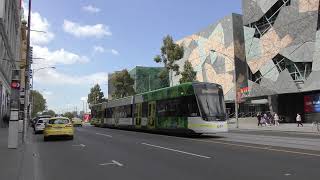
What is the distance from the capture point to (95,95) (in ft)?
407

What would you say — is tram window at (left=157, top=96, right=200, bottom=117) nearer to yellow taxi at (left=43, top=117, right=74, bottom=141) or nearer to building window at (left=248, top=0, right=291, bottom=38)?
yellow taxi at (left=43, top=117, right=74, bottom=141)

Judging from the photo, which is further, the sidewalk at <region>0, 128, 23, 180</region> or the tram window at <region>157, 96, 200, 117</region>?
the tram window at <region>157, 96, 200, 117</region>

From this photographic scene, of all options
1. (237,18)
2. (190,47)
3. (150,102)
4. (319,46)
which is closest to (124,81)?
(190,47)

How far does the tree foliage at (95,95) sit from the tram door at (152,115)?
9010cm

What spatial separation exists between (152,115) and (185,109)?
20.5ft

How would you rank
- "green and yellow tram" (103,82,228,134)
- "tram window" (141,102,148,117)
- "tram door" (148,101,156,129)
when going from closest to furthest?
"green and yellow tram" (103,82,228,134)
"tram door" (148,101,156,129)
"tram window" (141,102,148,117)

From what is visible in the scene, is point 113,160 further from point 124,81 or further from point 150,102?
point 124,81

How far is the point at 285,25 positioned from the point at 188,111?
1321 inches

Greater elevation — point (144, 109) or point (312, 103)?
point (312, 103)

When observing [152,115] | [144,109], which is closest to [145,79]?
[144,109]

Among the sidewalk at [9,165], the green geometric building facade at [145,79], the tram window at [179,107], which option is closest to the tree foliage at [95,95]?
the green geometric building facade at [145,79]

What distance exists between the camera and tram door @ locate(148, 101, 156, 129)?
33281 mm

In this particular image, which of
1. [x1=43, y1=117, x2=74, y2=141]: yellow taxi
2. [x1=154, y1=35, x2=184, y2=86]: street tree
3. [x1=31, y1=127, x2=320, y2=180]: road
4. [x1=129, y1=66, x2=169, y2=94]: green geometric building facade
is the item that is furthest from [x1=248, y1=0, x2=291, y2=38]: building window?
[x1=129, y1=66, x2=169, y2=94]: green geometric building facade

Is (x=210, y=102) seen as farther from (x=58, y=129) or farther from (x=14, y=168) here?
(x=14, y=168)
